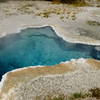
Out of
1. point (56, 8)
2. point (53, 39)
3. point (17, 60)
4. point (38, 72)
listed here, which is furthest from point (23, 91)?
point (56, 8)

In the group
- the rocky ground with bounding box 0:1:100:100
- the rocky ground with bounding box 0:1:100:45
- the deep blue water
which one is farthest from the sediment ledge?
the rocky ground with bounding box 0:1:100:45

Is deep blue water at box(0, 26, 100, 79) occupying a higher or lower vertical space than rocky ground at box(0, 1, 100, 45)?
lower

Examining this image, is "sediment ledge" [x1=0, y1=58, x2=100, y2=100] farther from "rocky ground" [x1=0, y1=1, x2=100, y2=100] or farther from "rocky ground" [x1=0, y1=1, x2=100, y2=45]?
"rocky ground" [x1=0, y1=1, x2=100, y2=45]

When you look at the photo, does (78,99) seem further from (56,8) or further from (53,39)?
(56,8)

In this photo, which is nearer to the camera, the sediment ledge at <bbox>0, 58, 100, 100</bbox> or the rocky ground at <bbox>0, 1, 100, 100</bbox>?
the sediment ledge at <bbox>0, 58, 100, 100</bbox>

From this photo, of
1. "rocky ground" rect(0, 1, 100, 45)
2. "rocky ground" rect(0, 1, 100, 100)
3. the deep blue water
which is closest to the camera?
"rocky ground" rect(0, 1, 100, 100)
